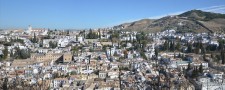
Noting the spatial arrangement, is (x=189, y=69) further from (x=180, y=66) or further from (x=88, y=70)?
(x=88, y=70)

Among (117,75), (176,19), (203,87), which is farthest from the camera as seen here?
(176,19)

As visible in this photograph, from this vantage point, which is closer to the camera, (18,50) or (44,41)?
(18,50)

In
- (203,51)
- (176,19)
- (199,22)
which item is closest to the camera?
(203,51)

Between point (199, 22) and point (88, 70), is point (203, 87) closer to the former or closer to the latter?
point (88, 70)

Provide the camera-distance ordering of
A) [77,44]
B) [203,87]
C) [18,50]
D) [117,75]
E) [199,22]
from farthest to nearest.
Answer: [199,22]
[77,44]
[18,50]
[117,75]
[203,87]

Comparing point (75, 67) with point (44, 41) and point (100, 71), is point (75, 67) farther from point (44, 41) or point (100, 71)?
point (44, 41)

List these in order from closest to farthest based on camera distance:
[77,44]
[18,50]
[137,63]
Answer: [137,63]
[18,50]
[77,44]

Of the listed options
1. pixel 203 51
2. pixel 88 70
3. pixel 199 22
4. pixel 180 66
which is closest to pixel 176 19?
pixel 199 22

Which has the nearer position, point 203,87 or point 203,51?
point 203,87

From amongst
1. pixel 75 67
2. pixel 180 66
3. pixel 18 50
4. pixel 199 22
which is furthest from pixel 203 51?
pixel 199 22
